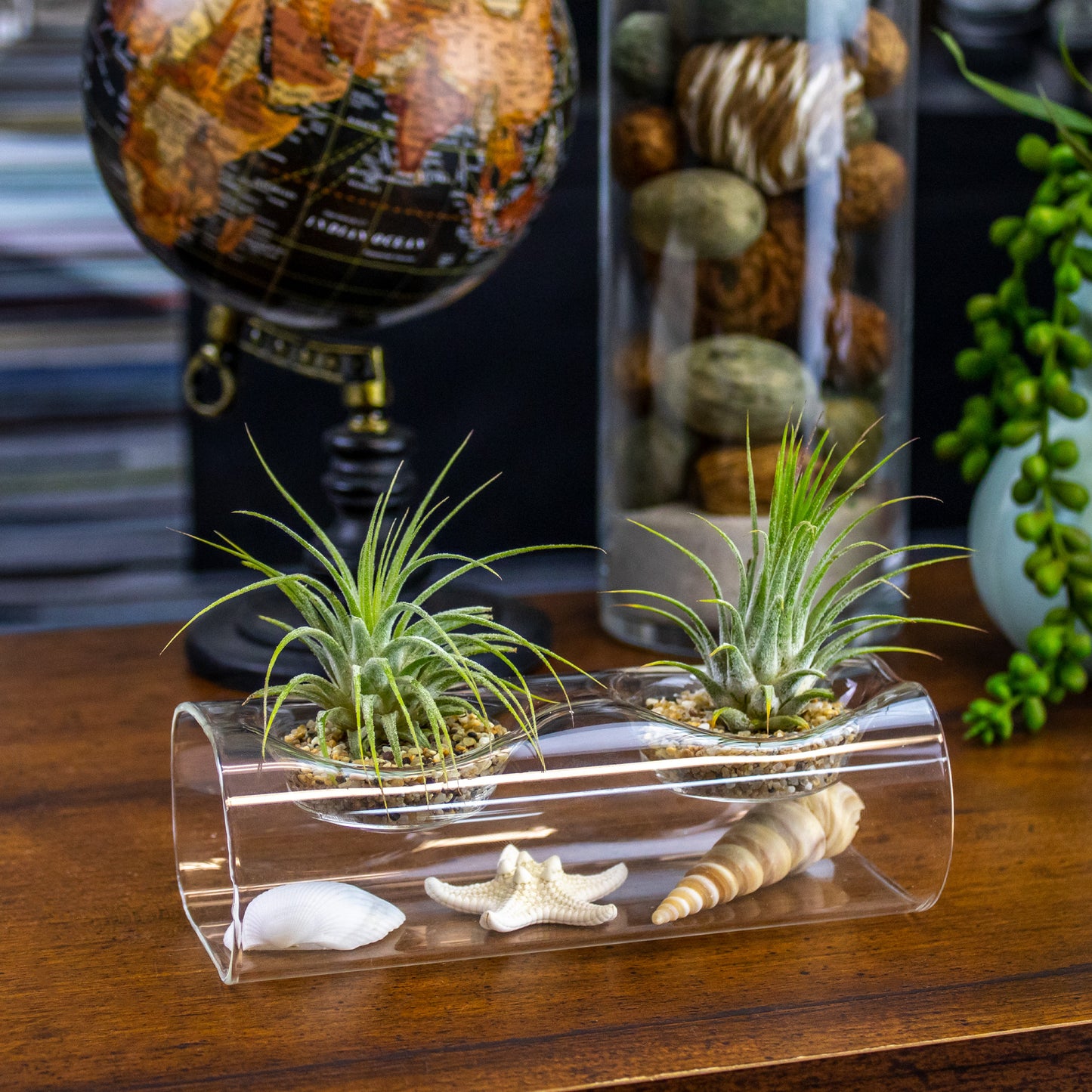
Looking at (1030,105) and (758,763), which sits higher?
(1030,105)

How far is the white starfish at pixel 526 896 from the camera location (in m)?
0.43

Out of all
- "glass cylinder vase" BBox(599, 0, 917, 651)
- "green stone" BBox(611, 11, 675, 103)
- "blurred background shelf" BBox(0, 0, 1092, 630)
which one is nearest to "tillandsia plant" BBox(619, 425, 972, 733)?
"glass cylinder vase" BBox(599, 0, 917, 651)

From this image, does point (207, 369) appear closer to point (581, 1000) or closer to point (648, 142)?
point (648, 142)

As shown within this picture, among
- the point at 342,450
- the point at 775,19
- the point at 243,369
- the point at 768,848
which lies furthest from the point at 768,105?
the point at 243,369

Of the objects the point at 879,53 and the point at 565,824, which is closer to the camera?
the point at 565,824

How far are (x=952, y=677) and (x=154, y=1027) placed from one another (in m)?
0.49

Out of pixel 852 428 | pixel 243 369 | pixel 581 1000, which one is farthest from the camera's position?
pixel 243 369

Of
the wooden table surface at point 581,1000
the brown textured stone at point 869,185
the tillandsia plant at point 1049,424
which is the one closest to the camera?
the wooden table surface at point 581,1000

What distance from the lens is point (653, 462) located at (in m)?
0.78

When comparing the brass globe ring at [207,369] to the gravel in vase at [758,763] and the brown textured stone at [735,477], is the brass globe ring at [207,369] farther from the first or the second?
the gravel in vase at [758,763]

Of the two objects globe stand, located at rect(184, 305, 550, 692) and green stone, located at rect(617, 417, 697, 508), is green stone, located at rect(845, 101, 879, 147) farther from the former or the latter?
globe stand, located at rect(184, 305, 550, 692)

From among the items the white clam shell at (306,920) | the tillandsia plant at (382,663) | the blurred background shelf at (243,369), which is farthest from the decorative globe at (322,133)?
the blurred background shelf at (243,369)

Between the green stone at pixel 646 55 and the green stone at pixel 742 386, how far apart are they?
0.49 feet

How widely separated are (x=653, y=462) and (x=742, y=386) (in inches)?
3.1
